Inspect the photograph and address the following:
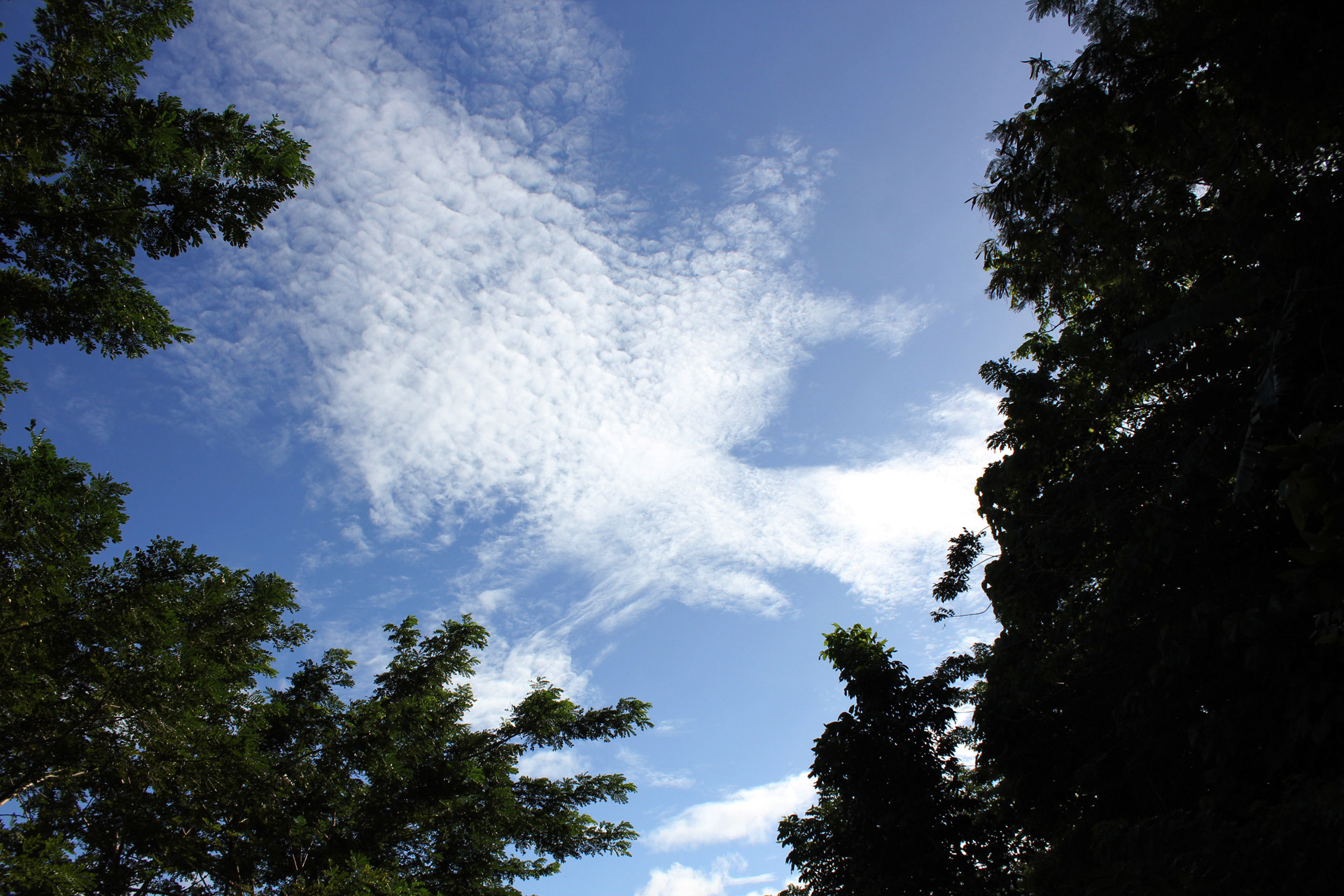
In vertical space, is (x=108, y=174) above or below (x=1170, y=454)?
above

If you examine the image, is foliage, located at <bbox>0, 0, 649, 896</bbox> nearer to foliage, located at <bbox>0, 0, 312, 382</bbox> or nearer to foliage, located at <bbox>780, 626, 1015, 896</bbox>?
foliage, located at <bbox>0, 0, 312, 382</bbox>

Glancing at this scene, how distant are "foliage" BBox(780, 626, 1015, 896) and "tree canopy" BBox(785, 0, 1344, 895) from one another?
2.34m

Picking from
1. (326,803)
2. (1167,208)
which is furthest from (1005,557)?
(326,803)

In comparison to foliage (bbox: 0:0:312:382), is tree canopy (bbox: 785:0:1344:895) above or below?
below

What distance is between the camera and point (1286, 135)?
5.34 metres

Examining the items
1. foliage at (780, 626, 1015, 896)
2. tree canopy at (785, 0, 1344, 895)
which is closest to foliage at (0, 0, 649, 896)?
tree canopy at (785, 0, 1344, 895)

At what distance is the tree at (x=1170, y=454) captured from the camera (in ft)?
17.6

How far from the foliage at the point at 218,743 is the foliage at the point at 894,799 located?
255 inches

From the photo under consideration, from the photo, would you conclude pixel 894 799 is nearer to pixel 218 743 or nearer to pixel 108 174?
pixel 218 743

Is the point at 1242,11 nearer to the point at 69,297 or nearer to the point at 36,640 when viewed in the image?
the point at 69,297

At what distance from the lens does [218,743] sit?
7375mm

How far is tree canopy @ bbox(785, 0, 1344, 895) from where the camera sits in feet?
17.6

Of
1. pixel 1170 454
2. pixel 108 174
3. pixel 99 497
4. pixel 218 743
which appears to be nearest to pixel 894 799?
pixel 1170 454

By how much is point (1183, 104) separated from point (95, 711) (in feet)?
37.2
